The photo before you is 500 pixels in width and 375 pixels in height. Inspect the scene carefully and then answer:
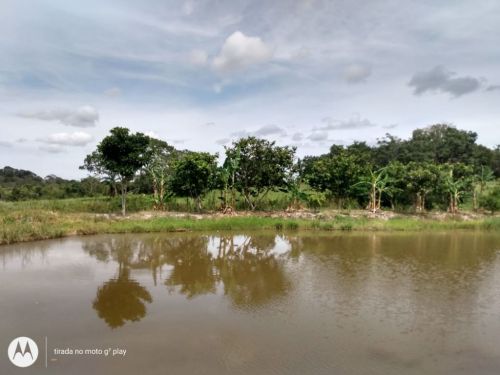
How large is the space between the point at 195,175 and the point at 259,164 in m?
4.12

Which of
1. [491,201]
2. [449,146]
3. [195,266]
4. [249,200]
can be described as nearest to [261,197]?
[249,200]

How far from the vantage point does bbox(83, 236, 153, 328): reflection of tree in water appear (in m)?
7.62

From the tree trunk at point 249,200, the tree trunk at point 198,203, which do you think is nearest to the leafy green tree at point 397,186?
the tree trunk at point 249,200

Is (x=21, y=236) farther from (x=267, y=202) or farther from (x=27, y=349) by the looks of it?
(x=267, y=202)

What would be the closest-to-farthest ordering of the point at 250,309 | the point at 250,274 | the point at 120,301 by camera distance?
the point at 250,309, the point at 120,301, the point at 250,274

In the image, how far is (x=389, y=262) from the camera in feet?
40.4

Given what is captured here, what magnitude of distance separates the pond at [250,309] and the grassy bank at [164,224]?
3.72ft

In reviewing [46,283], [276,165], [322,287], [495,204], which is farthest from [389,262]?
[495,204]

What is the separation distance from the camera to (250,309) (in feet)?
26.3

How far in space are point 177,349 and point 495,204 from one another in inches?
996

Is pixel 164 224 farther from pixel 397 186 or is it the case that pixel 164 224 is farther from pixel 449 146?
pixel 449 146

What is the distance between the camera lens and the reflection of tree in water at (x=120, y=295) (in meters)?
7.62

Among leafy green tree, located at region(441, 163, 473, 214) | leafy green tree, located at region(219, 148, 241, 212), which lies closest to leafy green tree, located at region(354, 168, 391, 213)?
leafy green tree, located at region(441, 163, 473, 214)

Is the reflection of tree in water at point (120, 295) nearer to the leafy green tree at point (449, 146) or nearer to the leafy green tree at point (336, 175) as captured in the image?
the leafy green tree at point (336, 175)
